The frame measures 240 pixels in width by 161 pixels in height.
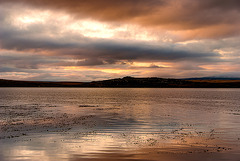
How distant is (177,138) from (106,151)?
8845mm

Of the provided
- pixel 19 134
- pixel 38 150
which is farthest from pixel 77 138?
pixel 19 134

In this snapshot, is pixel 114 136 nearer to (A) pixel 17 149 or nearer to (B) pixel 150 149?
(B) pixel 150 149

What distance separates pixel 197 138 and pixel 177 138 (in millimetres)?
A: 2261

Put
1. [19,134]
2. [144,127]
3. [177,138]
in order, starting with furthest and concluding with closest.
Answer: [144,127]
[19,134]
[177,138]

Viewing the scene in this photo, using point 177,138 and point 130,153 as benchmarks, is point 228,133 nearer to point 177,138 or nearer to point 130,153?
point 177,138

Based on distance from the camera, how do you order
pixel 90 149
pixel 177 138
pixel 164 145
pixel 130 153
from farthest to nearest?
pixel 177 138 → pixel 164 145 → pixel 90 149 → pixel 130 153

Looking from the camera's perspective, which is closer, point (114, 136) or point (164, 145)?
point (164, 145)

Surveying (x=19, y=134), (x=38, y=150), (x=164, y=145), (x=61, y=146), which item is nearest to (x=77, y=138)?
(x=61, y=146)

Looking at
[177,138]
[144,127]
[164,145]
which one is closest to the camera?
[164,145]

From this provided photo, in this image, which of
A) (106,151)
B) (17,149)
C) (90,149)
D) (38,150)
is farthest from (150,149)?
(17,149)

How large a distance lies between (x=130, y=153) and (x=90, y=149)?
147 inches

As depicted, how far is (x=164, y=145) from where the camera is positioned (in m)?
20.4

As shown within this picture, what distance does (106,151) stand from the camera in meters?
18.5

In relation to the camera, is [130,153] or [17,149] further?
[17,149]
